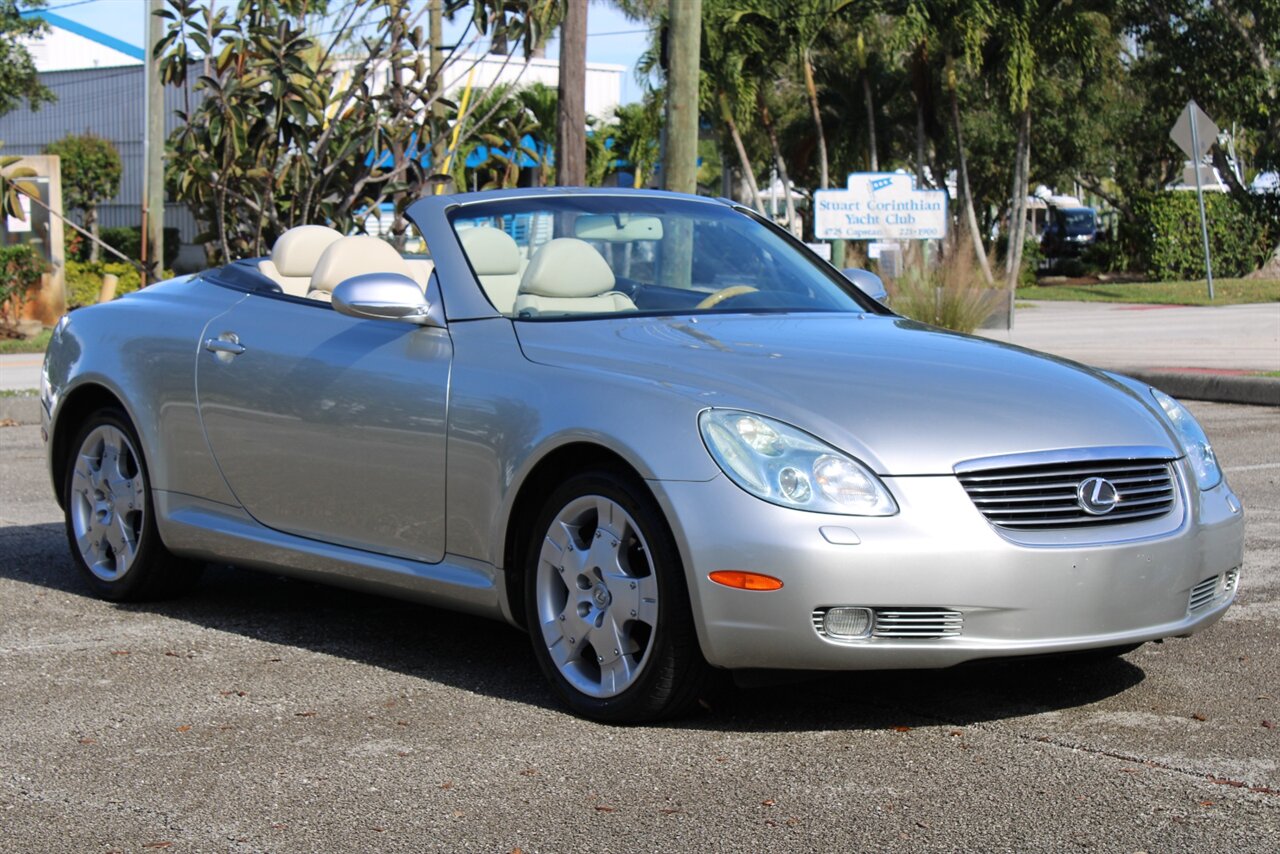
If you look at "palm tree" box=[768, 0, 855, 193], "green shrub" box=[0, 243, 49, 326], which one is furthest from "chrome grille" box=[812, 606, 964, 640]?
"palm tree" box=[768, 0, 855, 193]

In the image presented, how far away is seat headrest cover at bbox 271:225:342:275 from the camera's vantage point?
668 cm

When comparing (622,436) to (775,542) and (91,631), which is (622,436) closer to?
(775,542)

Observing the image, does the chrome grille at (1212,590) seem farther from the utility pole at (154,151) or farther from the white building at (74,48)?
the white building at (74,48)

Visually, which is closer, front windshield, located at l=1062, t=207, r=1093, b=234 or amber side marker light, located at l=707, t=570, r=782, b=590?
amber side marker light, located at l=707, t=570, r=782, b=590

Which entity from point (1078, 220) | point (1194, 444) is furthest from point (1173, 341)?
point (1078, 220)

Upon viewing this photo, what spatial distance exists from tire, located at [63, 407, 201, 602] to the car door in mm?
566

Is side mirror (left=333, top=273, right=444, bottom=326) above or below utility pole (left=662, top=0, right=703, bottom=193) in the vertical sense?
below

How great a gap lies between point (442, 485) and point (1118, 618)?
75.6 inches

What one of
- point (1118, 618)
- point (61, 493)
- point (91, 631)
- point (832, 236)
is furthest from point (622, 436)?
point (832, 236)

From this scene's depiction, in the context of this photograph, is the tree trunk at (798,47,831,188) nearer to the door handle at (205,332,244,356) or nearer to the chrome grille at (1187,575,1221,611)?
the door handle at (205,332,244,356)

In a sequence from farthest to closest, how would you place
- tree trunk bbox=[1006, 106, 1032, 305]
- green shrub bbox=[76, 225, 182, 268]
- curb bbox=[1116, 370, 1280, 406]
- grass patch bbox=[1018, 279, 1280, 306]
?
green shrub bbox=[76, 225, 182, 268] → tree trunk bbox=[1006, 106, 1032, 305] → grass patch bbox=[1018, 279, 1280, 306] → curb bbox=[1116, 370, 1280, 406]

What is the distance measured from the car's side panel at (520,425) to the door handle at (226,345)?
98 cm

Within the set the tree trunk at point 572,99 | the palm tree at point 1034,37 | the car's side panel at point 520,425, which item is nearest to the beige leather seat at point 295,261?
the car's side panel at point 520,425

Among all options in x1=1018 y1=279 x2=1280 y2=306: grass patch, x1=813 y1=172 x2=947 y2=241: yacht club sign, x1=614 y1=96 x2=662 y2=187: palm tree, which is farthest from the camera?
x1=614 y1=96 x2=662 y2=187: palm tree
